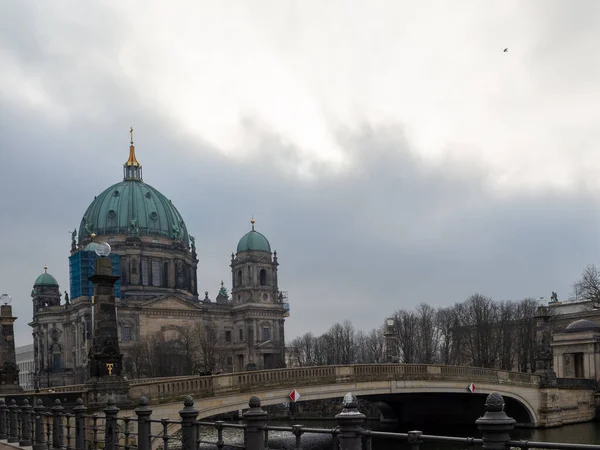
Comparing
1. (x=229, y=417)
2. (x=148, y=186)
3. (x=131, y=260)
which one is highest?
(x=148, y=186)

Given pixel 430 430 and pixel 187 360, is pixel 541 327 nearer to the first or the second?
pixel 430 430

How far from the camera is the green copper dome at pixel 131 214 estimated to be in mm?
111125

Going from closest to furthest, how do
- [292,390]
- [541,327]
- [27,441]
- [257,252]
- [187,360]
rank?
[27,441] < [292,390] < [541,327] < [187,360] < [257,252]

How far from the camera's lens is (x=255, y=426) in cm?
1198

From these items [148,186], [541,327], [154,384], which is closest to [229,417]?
[541,327]

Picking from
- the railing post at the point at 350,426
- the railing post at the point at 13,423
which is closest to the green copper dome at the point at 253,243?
the railing post at the point at 13,423

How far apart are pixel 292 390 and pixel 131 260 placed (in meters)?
74.0

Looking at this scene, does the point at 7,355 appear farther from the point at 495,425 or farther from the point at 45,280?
the point at 45,280

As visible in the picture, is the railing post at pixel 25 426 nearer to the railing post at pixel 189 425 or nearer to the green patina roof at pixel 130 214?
the railing post at pixel 189 425

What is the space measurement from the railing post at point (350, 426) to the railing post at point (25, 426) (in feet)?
43.0

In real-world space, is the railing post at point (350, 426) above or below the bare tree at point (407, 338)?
above

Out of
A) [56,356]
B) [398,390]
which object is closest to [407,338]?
[398,390]

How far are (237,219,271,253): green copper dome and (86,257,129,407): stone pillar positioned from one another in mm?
81124

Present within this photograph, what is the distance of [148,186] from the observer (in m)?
119
